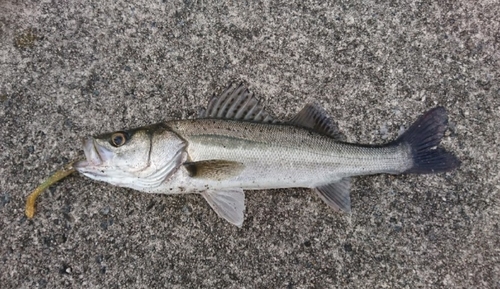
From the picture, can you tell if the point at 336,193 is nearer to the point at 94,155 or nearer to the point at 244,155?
the point at 244,155

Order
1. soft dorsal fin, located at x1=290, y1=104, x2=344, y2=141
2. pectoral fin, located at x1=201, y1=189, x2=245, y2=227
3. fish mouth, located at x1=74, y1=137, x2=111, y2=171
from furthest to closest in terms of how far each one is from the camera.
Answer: soft dorsal fin, located at x1=290, y1=104, x2=344, y2=141 → pectoral fin, located at x1=201, y1=189, x2=245, y2=227 → fish mouth, located at x1=74, y1=137, x2=111, y2=171

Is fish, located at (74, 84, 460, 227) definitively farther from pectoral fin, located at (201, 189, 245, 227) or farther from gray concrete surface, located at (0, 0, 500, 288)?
gray concrete surface, located at (0, 0, 500, 288)

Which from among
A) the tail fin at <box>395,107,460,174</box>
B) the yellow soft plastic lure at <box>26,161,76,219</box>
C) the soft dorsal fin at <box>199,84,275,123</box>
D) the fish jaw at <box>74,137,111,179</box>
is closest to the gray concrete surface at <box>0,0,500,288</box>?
the yellow soft plastic lure at <box>26,161,76,219</box>

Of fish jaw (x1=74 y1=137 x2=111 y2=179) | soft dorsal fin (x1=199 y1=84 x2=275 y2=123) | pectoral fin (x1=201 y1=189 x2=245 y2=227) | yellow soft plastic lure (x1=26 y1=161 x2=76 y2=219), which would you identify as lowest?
yellow soft plastic lure (x1=26 y1=161 x2=76 y2=219)

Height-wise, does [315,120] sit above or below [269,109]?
above

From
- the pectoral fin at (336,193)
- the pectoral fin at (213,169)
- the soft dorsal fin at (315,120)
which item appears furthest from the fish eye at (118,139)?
the pectoral fin at (336,193)

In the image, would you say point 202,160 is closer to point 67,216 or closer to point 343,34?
point 67,216

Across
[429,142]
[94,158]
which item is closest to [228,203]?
[94,158]
